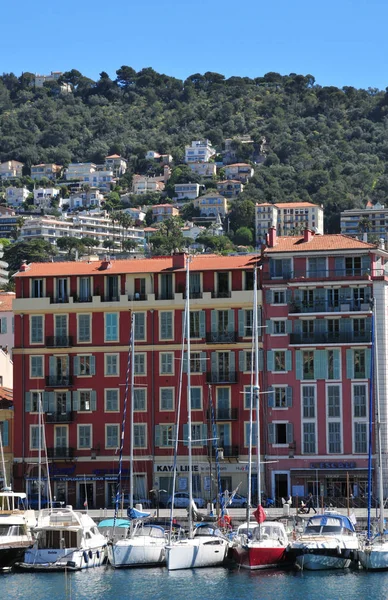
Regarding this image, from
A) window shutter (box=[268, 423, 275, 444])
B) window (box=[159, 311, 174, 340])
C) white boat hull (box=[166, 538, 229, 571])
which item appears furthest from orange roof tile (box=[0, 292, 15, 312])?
white boat hull (box=[166, 538, 229, 571])

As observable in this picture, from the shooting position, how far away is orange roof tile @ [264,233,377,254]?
313 feet

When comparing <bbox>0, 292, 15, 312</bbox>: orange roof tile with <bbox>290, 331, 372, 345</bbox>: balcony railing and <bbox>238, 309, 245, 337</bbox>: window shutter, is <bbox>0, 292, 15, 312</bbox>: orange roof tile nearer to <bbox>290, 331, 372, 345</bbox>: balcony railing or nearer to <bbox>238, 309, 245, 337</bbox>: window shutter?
<bbox>238, 309, 245, 337</bbox>: window shutter

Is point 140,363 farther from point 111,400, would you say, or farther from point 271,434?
point 271,434

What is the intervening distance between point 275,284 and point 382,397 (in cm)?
1020

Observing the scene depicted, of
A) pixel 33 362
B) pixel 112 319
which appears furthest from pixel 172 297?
pixel 33 362

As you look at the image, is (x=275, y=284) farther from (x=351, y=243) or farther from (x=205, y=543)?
(x=205, y=543)

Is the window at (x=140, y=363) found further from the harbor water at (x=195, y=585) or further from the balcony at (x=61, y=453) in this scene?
the harbor water at (x=195, y=585)

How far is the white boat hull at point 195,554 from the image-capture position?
232 ft

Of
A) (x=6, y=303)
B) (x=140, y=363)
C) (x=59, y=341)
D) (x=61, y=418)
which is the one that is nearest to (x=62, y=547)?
(x=61, y=418)

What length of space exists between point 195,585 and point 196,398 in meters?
28.6

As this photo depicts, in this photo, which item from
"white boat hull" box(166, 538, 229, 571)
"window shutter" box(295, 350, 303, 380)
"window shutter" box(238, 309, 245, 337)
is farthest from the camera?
"window shutter" box(238, 309, 245, 337)

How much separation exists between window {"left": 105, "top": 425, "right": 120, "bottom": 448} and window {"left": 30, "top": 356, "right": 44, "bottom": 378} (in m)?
5.96

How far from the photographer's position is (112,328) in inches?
3863

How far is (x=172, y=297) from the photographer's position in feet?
321
